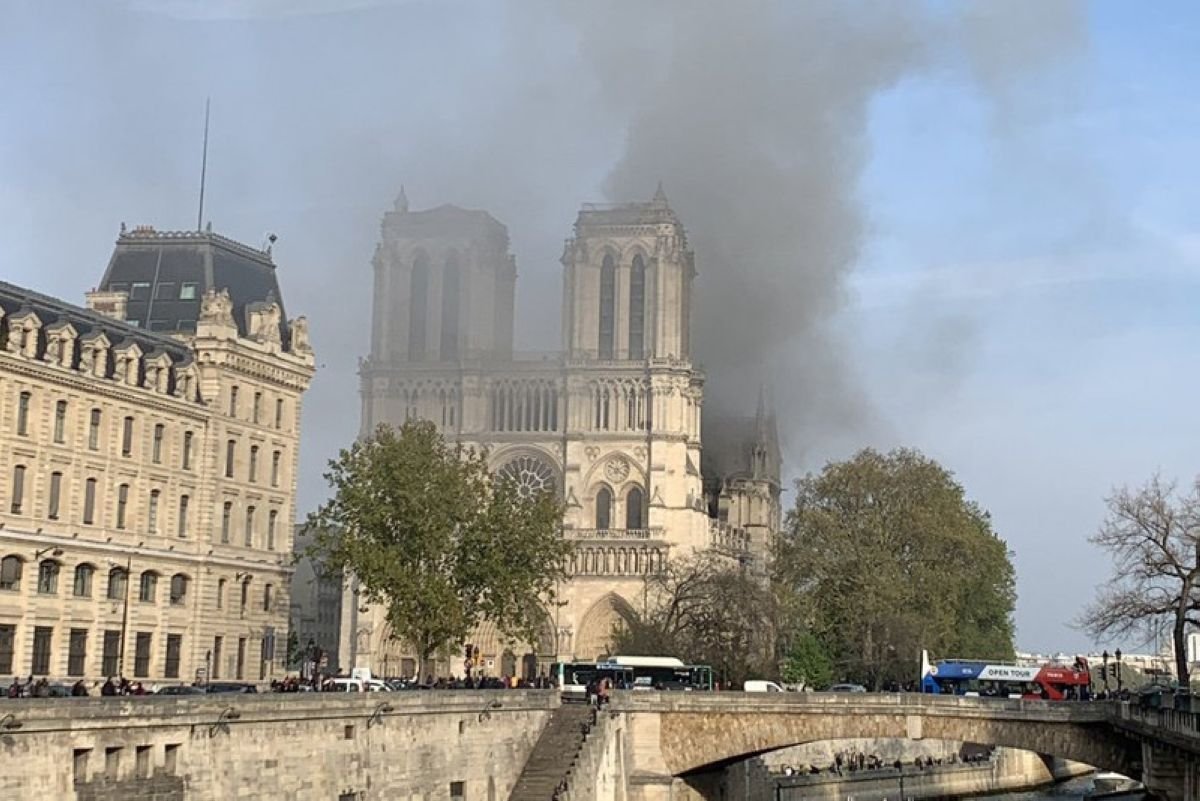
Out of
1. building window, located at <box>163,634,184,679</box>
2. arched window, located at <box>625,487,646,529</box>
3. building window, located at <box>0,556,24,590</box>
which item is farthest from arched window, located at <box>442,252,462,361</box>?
building window, located at <box>0,556,24,590</box>

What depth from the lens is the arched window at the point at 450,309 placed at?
484 ft

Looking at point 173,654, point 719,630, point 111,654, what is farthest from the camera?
point 719,630

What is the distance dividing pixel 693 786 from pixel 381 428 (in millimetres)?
23433

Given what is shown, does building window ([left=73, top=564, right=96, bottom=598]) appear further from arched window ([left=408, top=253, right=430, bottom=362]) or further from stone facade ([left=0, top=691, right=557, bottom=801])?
arched window ([left=408, top=253, right=430, bottom=362])

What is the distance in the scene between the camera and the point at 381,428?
8606 centimetres

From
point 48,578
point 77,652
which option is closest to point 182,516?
point 77,652

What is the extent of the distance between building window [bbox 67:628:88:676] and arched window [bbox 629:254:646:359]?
239 feet

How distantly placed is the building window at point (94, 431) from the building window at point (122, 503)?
224 centimetres

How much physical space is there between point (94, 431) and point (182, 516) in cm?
730

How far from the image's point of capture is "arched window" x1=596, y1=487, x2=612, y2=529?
5576 inches

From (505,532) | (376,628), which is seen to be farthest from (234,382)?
(376,628)

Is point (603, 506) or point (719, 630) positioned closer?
point (719, 630)

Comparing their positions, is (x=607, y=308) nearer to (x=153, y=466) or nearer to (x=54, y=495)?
(x=153, y=466)

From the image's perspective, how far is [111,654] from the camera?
254 feet
